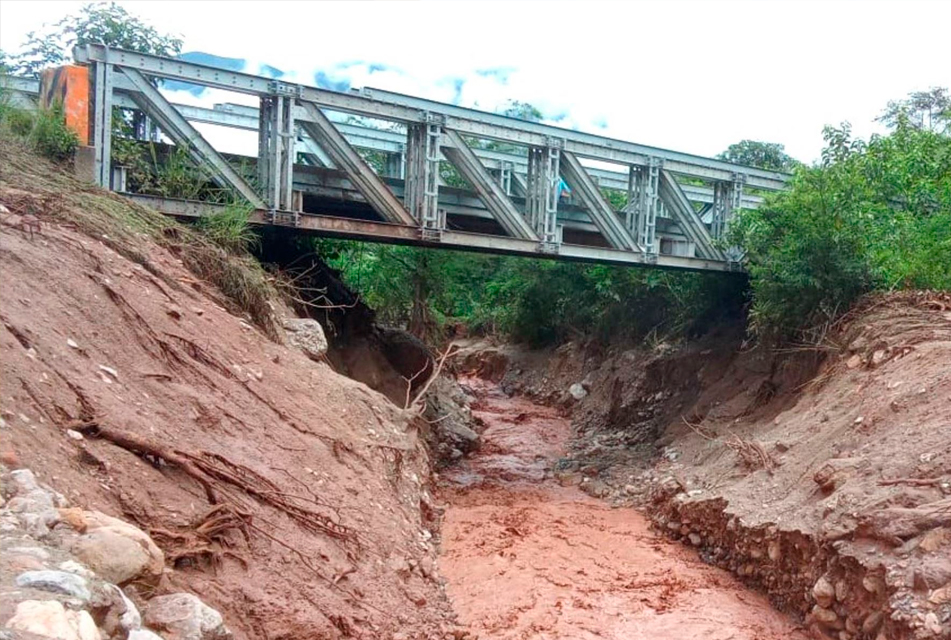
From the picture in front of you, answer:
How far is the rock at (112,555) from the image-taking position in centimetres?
364

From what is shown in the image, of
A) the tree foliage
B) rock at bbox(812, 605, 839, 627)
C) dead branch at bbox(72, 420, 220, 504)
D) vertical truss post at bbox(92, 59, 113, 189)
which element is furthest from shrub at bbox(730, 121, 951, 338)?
vertical truss post at bbox(92, 59, 113, 189)

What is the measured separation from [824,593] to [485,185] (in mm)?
7773

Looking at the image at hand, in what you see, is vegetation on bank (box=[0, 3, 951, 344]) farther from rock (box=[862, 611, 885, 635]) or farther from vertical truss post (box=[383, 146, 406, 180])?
rock (box=[862, 611, 885, 635])

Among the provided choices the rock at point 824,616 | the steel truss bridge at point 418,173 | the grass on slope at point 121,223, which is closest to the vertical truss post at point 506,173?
the steel truss bridge at point 418,173

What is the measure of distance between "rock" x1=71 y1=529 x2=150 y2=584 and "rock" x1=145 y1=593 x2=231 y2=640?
203mm

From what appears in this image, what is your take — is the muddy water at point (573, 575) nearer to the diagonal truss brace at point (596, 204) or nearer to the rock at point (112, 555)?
the rock at point (112, 555)

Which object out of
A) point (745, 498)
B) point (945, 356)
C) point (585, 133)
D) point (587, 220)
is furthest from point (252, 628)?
point (587, 220)

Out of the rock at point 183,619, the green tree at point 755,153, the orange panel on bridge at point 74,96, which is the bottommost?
the rock at point 183,619

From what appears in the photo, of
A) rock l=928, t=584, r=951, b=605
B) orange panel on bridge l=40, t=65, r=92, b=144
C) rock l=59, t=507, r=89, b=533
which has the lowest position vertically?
rock l=928, t=584, r=951, b=605

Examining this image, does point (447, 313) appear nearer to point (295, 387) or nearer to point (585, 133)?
point (585, 133)

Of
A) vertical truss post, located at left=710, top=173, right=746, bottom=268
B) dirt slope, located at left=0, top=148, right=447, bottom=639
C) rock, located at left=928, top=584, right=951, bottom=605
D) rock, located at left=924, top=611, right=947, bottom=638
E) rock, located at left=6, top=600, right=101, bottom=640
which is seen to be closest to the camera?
rock, located at left=6, top=600, right=101, bottom=640

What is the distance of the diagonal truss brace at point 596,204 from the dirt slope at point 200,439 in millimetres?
6428

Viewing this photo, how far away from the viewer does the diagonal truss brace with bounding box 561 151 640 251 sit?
13.5 meters

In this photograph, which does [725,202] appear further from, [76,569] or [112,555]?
[76,569]
